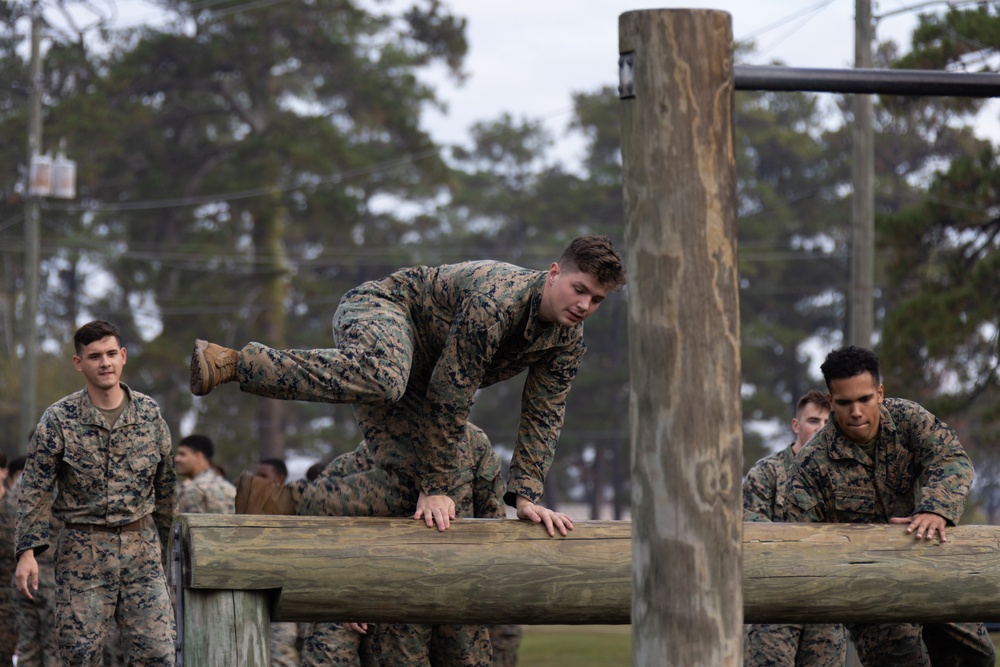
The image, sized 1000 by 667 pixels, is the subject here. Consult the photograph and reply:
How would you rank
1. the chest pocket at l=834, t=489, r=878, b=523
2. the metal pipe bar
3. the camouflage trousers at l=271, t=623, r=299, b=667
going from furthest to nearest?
the camouflage trousers at l=271, t=623, r=299, b=667 < the chest pocket at l=834, t=489, r=878, b=523 < the metal pipe bar

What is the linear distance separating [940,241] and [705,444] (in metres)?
15.1

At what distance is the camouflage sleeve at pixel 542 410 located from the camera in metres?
5.86

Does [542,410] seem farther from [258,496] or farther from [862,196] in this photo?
[862,196]

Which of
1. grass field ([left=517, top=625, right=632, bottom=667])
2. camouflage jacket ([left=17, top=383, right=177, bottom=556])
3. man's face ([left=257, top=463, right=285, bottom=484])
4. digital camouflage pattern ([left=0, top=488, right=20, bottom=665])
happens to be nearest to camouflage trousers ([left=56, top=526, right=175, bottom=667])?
camouflage jacket ([left=17, top=383, right=177, bottom=556])

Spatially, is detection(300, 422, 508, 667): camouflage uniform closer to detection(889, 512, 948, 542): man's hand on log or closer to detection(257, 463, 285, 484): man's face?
detection(889, 512, 948, 542): man's hand on log

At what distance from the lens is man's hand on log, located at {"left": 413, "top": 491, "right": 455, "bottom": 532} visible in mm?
5484

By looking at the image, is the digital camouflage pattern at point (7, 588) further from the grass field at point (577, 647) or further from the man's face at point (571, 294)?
the grass field at point (577, 647)

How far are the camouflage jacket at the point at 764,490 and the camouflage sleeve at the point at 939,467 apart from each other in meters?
2.03

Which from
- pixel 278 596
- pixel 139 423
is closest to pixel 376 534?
pixel 278 596

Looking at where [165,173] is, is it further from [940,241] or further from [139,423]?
[139,423]

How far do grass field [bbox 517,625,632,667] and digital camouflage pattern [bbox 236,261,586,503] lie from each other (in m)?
10.4

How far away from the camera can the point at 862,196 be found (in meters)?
16.1

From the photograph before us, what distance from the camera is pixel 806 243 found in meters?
39.0

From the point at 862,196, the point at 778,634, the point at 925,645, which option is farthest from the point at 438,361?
the point at 862,196
